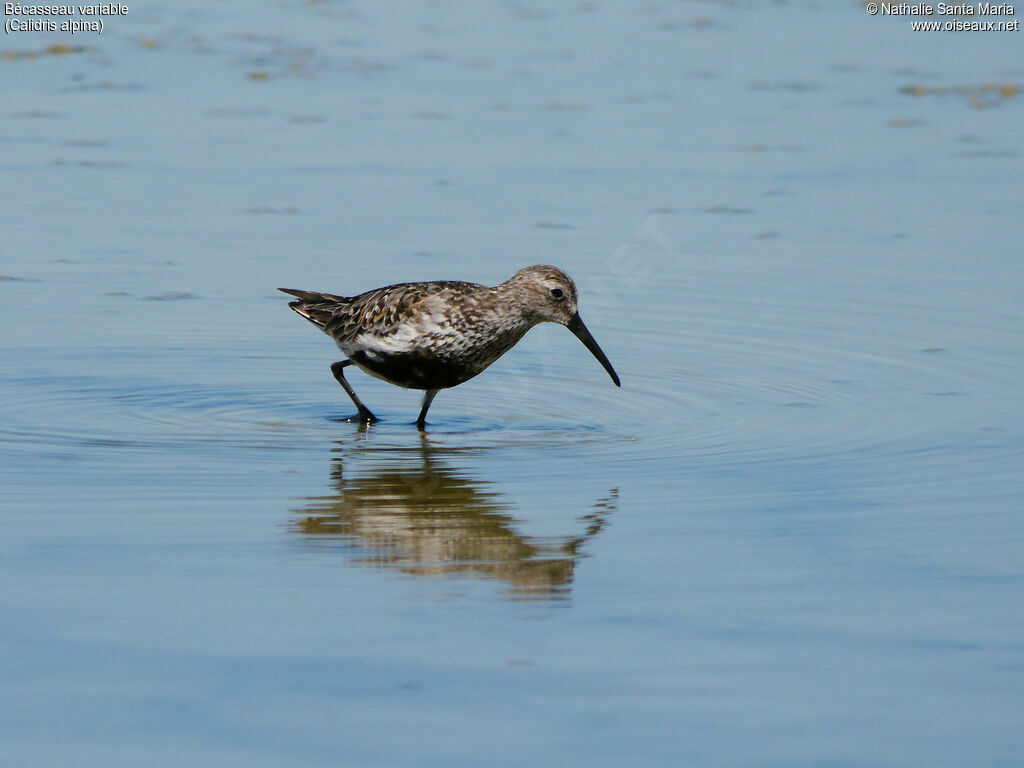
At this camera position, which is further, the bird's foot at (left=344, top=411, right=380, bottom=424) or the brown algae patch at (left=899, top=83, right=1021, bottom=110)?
the brown algae patch at (left=899, top=83, right=1021, bottom=110)

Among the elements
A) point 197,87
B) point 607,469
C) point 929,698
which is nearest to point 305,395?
point 607,469

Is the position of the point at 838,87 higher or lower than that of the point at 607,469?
higher

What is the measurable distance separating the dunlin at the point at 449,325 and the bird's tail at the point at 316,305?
0.47 metres

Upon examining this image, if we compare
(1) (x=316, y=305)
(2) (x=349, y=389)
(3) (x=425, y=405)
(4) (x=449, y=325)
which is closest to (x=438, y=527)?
(4) (x=449, y=325)

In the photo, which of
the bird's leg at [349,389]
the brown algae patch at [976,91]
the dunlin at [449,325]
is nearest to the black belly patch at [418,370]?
the dunlin at [449,325]

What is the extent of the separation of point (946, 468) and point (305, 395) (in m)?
3.71

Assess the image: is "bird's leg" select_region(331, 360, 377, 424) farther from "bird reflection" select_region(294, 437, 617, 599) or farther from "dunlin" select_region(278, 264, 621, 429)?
"bird reflection" select_region(294, 437, 617, 599)

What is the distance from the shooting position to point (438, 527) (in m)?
7.19

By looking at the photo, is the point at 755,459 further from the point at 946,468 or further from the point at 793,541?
the point at 793,541

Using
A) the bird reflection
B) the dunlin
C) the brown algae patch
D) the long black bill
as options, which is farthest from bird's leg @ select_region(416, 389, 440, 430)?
the brown algae patch

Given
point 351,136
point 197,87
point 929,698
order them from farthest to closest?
point 197,87 → point 351,136 → point 929,698

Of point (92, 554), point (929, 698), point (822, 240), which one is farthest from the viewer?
point (822, 240)

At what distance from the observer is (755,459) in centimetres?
817

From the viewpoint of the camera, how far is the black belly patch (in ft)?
30.2
